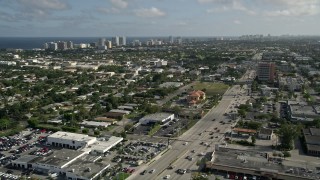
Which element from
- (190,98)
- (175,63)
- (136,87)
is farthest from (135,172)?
(175,63)

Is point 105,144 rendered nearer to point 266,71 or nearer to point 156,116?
point 156,116

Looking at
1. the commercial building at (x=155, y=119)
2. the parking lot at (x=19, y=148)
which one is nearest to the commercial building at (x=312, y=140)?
the commercial building at (x=155, y=119)

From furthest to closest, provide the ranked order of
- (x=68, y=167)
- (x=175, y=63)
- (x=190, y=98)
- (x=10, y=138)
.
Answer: (x=175, y=63) < (x=190, y=98) < (x=10, y=138) < (x=68, y=167)

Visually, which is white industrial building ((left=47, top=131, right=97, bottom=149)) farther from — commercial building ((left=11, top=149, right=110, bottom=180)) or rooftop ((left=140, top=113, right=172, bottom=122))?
rooftop ((left=140, top=113, right=172, bottom=122))

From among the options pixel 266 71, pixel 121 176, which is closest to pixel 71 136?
pixel 121 176

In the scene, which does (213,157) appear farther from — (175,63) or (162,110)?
(175,63)

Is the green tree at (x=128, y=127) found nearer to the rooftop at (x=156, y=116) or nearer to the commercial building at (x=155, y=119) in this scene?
the commercial building at (x=155, y=119)
